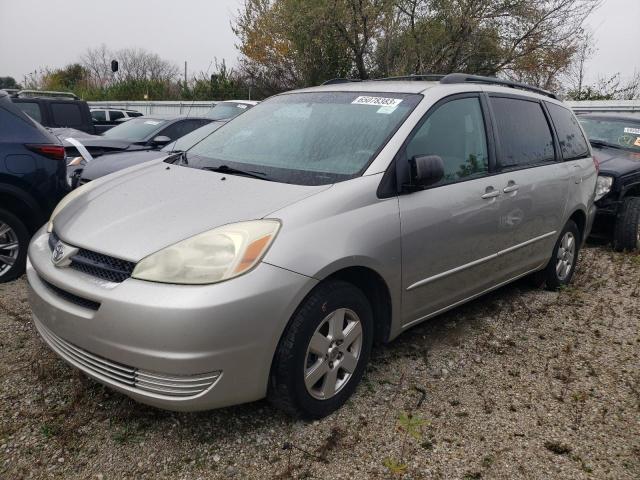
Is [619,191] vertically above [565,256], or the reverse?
[619,191]

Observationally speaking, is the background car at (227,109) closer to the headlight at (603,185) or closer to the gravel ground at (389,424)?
the headlight at (603,185)

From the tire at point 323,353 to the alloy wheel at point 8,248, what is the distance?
2.91 m

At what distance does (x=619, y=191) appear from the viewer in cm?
609

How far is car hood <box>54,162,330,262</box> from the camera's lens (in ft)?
7.70

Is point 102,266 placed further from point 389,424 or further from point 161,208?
point 389,424

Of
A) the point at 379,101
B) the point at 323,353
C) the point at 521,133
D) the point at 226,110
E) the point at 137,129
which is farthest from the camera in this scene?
the point at 226,110

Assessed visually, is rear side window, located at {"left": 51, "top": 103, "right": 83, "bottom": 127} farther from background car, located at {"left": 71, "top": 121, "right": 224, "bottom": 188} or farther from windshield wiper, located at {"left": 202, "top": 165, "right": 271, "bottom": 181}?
windshield wiper, located at {"left": 202, "top": 165, "right": 271, "bottom": 181}

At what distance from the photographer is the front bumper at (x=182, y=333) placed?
6.90 ft

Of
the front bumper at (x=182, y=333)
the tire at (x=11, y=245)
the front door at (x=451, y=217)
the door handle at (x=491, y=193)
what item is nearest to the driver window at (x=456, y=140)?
the front door at (x=451, y=217)

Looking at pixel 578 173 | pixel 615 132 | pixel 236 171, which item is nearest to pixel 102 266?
pixel 236 171

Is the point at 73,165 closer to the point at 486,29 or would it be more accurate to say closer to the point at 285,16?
the point at 285,16

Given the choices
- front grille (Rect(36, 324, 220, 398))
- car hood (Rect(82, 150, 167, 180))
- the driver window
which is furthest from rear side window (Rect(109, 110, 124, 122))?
front grille (Rect(36, 324, 220, 398))

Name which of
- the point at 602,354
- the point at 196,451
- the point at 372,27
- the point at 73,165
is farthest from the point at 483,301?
the point at 372,27

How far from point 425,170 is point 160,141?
15.6 ft
